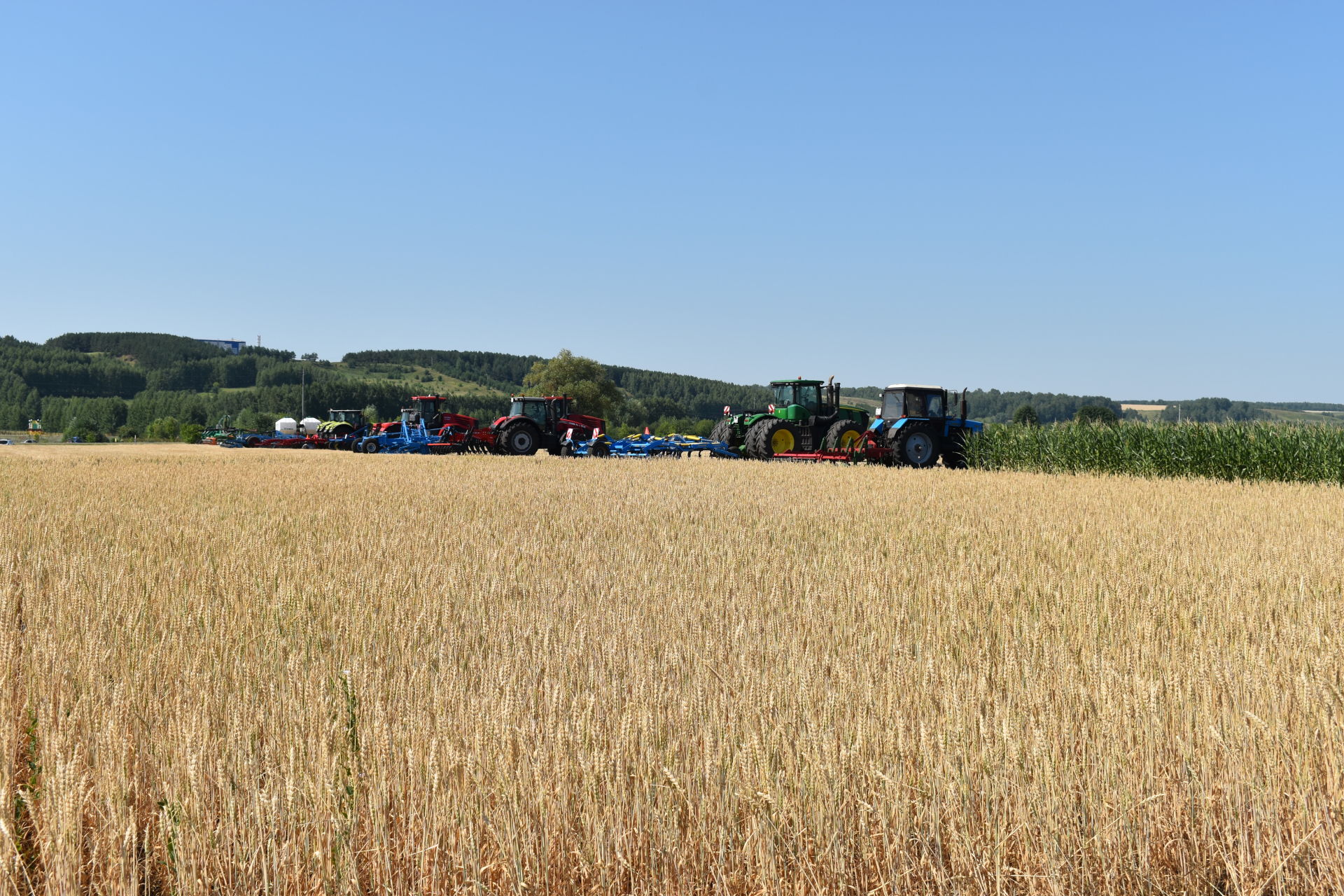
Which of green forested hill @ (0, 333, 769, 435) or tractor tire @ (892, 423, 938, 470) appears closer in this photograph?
tractor tire @ (892, 423, 938, 470)

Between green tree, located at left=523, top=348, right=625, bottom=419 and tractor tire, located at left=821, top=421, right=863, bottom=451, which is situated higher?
green tree, located at left=523, top=348, right=625, bottom=419

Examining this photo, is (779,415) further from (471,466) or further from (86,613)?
(86,613)

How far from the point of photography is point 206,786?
327cm

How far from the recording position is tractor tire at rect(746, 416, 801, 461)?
25969 millimetres

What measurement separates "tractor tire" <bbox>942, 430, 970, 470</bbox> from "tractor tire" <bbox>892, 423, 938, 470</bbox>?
60 centimetres

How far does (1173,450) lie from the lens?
79.0 ft

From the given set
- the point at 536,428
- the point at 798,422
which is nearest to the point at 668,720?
the point at 798,422

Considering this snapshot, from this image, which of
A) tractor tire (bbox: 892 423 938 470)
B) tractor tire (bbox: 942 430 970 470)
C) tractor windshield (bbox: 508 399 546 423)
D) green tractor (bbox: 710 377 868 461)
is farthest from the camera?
tractor windshield (bbox: 508 399 546 423)

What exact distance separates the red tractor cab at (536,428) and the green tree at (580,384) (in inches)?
1844

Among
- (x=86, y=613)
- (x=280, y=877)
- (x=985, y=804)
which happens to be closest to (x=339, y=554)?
(x=86, y=613)

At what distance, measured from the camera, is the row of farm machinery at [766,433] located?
2422cm

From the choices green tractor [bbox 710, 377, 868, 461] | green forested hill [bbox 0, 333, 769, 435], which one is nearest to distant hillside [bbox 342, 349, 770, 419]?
green forested hill [bbox 0, 333, 769, 435]

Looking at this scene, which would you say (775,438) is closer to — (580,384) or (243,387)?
(580,384)

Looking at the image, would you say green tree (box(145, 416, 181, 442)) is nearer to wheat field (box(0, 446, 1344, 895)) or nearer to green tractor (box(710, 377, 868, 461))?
green tractor (box(710, 377, 868, 461))
